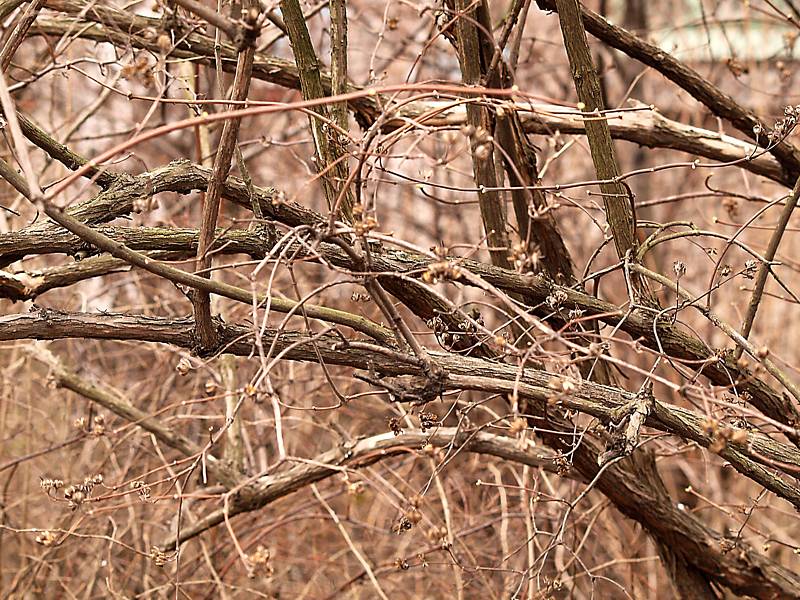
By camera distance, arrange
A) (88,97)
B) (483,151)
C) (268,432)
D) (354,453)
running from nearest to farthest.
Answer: (483,151)
(354,453)
(268,432)
(88,97)

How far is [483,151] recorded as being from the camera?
146 cm

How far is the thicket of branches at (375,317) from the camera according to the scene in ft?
5.60

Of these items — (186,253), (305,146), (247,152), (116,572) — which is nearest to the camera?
(186,253)

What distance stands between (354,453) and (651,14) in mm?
5608

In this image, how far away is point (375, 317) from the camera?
363cm

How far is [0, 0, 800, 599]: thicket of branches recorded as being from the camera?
1708mm

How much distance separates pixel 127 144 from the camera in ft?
4.17

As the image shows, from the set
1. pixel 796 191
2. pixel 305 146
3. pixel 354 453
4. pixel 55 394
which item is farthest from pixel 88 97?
pixel 796 191

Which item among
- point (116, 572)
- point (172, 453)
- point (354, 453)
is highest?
point (354, 453)

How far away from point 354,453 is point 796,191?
4.55ft

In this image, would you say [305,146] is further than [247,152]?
Yes

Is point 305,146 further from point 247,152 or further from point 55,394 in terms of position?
point 55,394

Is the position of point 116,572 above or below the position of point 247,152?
below

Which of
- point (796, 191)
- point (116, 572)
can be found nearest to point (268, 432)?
point (116, 572)
